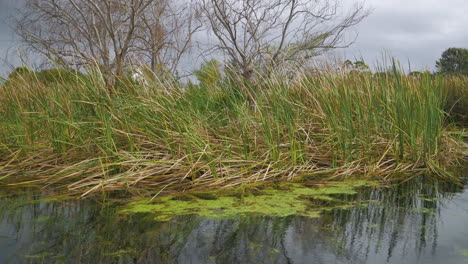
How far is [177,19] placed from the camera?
1188 cm

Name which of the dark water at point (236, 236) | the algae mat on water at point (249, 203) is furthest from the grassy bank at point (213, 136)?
the dark water at point (236, 236)

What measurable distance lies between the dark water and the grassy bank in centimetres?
59

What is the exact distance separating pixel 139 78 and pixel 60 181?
3.18 feet

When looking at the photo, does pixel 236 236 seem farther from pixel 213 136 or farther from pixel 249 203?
pixel 213 136

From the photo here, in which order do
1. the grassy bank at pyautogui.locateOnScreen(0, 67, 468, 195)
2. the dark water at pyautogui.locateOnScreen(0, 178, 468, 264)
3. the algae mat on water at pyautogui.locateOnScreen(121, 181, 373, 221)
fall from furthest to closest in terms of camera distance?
the grassy bank at pyautogui.locateOnScreen(0, 67, 468, 195) → the algae mat on water at pyautogui.locateOnScreen(121, 181, 373, 221) → the dark water at pyautogui.locateOnScreen(0, 178, 468, 264)

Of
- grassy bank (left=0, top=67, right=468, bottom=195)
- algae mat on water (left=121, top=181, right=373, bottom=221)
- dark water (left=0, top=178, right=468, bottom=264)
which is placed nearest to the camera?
dark water (left=0, top=178, right=468, bottom=264)

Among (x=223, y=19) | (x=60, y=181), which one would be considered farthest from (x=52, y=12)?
(x=60, y=181)

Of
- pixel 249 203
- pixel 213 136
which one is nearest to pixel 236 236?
pixel 249 203

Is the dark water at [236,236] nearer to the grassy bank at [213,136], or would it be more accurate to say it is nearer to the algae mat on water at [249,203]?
the algae mat on water at [249,203]

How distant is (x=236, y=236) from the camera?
164 centimetres

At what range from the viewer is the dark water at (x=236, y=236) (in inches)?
56.8

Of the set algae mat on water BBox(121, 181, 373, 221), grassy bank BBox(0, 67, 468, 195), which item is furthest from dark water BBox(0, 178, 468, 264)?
grassy bank BBox(0, 67, 468, 195)

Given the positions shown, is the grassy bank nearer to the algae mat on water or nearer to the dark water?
the algae mat on water

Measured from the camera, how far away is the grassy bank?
2670mm
